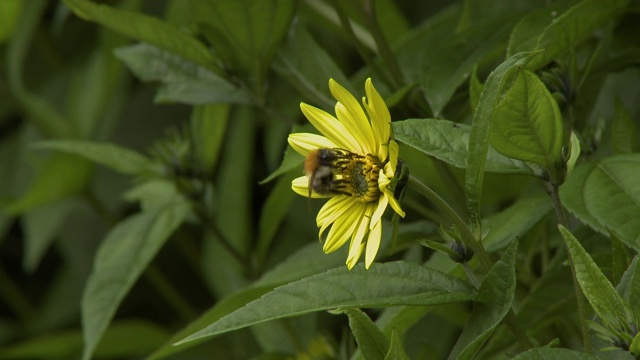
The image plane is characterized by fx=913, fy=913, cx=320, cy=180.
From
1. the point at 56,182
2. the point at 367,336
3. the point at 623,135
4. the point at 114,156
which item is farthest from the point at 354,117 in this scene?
the point at 56,182

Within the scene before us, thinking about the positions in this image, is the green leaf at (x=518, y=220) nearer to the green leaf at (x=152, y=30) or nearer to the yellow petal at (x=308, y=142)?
the yellow petal at (x=308, y=142)

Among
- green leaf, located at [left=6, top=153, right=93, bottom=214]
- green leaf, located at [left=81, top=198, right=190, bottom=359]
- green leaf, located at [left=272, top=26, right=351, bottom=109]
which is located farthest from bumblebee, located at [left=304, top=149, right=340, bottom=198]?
green leaf, located at [left=6, top=153, right=93, bottom=214]

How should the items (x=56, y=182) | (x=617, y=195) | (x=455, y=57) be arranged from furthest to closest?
(x=56, y=182)
(x=455, y=57)
(x=617, y=195)

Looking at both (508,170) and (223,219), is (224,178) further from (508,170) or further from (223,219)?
(508,170)

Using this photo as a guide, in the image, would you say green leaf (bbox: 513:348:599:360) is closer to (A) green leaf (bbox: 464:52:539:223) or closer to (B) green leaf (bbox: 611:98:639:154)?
(A) green leaf (bbox: 464:52:539:223)

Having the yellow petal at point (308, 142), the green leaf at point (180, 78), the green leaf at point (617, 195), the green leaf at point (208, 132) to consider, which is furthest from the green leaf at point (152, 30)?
the green leaf at point (617, 195)

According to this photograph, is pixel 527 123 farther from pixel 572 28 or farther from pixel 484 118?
pixel 572 28
